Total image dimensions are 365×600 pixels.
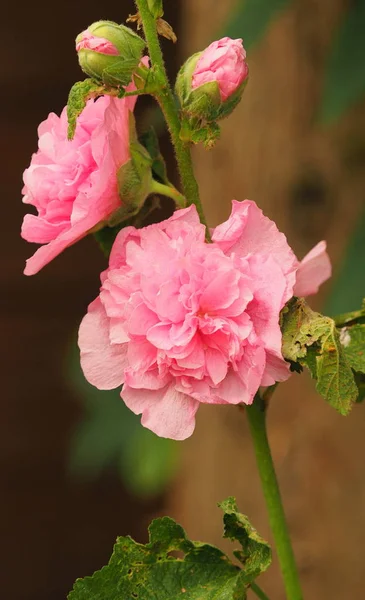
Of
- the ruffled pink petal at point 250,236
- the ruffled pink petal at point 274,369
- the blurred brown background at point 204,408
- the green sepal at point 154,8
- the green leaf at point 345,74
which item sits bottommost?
the blurred brown background at point 204,408

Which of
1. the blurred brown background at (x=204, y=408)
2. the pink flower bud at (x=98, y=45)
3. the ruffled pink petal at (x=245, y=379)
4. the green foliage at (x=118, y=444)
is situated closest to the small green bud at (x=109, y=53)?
the pink flower bud at (x=98, y=45)

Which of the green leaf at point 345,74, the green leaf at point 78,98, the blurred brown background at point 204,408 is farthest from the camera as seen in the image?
the blurred brown background at point 204,408

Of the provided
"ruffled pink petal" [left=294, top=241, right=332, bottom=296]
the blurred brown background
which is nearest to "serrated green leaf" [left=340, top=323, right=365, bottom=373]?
"ruffled pink petal" [left=294, top=241, right=332, bottom=296]

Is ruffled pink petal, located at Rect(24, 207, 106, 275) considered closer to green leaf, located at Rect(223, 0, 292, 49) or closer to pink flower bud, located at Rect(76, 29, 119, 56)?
pink flower bud, located at Rect(76, 29, 119, 56)

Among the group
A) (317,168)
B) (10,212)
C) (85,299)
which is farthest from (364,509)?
(10,212)

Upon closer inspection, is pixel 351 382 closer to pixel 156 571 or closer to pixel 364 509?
pixel 156 571

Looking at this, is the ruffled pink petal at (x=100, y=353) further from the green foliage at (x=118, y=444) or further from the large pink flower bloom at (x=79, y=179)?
the green foliage at (x=118, y=444)
